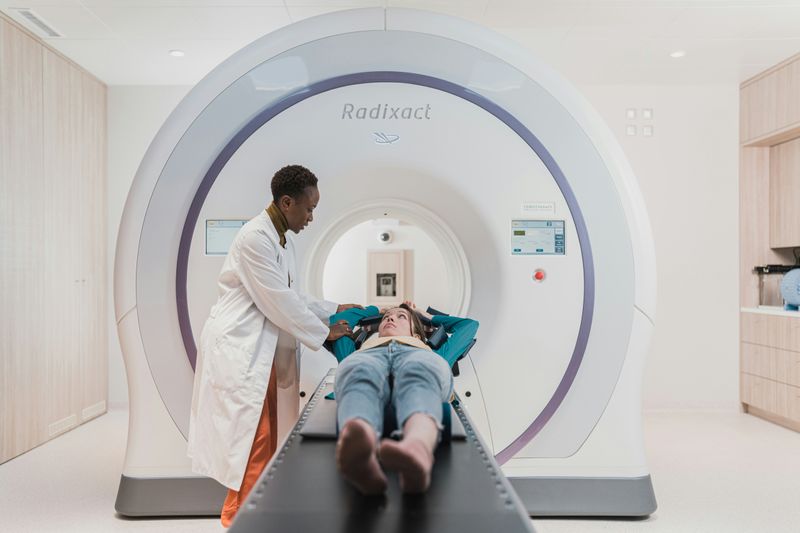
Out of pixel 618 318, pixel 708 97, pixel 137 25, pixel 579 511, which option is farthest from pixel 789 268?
pixel 137 25

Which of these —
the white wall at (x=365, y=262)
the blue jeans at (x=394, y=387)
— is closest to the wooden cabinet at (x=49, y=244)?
the white wall at (x=365, y=262)

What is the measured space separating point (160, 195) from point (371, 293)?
4.16 ft

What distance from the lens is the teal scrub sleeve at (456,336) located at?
1897mm

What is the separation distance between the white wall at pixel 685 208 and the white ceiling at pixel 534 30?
0.20 m

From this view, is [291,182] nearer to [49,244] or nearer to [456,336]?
[456,336]

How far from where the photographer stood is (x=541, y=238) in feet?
6.89

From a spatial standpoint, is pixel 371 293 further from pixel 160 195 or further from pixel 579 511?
pixel 579 511

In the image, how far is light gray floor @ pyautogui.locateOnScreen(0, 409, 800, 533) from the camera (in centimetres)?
208

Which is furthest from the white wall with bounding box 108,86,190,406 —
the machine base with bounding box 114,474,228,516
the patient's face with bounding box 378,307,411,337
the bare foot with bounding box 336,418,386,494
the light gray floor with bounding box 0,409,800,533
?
the bare foot with bounding box 336,418,386,494

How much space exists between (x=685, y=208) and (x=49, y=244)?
390 centimetres

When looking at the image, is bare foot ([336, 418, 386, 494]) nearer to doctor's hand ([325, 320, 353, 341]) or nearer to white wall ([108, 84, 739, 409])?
doctor's hand ([325, 320, 353, 341])

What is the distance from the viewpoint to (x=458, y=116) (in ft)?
6.84

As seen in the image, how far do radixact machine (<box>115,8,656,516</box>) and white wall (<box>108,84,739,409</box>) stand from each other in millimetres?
2026

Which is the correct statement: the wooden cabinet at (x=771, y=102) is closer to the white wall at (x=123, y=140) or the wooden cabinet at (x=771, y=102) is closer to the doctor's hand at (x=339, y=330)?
the doctor's hand at (x=339, y=330)
